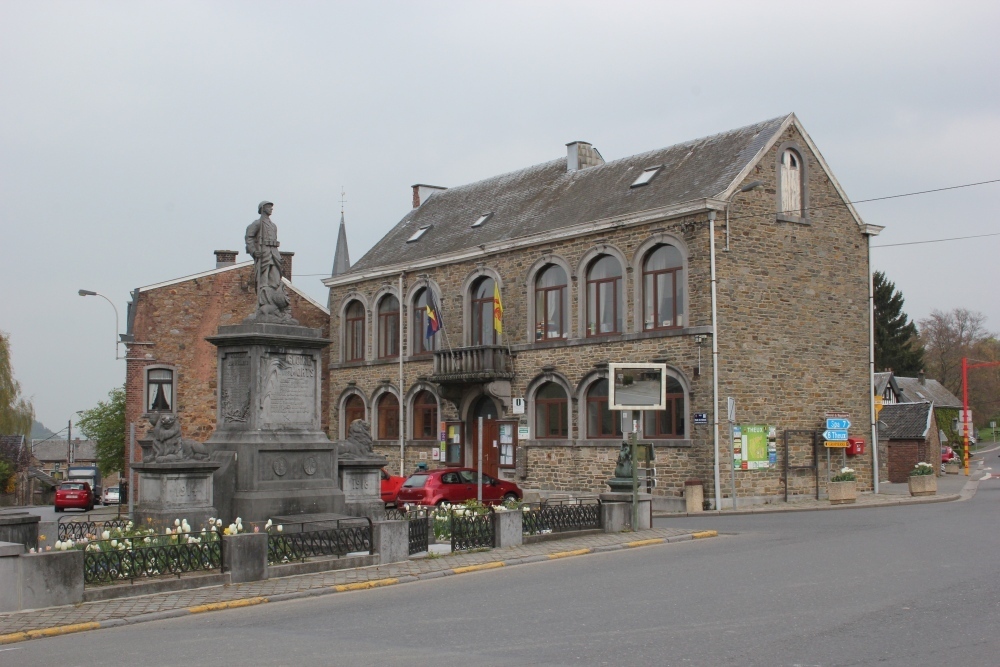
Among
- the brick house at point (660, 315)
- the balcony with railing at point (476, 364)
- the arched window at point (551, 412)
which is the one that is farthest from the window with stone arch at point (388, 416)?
the arched window at point (551, 412)

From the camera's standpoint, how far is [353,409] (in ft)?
136

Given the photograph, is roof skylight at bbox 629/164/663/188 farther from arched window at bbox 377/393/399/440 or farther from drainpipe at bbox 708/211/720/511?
arched window at bbox 377/393/399/440

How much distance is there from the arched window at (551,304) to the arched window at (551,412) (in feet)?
5.20

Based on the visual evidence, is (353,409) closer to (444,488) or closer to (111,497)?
(444,488)

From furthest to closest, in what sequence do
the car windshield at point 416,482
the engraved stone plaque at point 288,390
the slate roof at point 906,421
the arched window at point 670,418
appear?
the slate roof at point 906,421
the arched window at point 670,418
the car windshield at point 416,482
the engraved stone plaque at point 288,390

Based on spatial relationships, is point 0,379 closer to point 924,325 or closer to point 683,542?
point 683,542

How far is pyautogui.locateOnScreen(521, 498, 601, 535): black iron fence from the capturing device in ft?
59.5

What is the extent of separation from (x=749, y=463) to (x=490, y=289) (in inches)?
426

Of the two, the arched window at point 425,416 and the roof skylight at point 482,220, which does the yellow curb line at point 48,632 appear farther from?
the roof skylight at point 482,220

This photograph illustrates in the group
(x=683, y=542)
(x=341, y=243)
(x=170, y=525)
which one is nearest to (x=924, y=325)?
(x=341, y=243)

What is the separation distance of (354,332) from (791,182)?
1770cm

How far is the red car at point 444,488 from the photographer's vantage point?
92.7ft

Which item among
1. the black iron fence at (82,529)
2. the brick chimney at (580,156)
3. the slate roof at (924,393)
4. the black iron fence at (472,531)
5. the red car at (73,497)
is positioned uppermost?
the brick chimney at (580,156)

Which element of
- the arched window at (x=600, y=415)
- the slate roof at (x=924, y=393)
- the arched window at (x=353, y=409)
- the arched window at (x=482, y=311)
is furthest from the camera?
the slate roof at (x=924, y=393)
